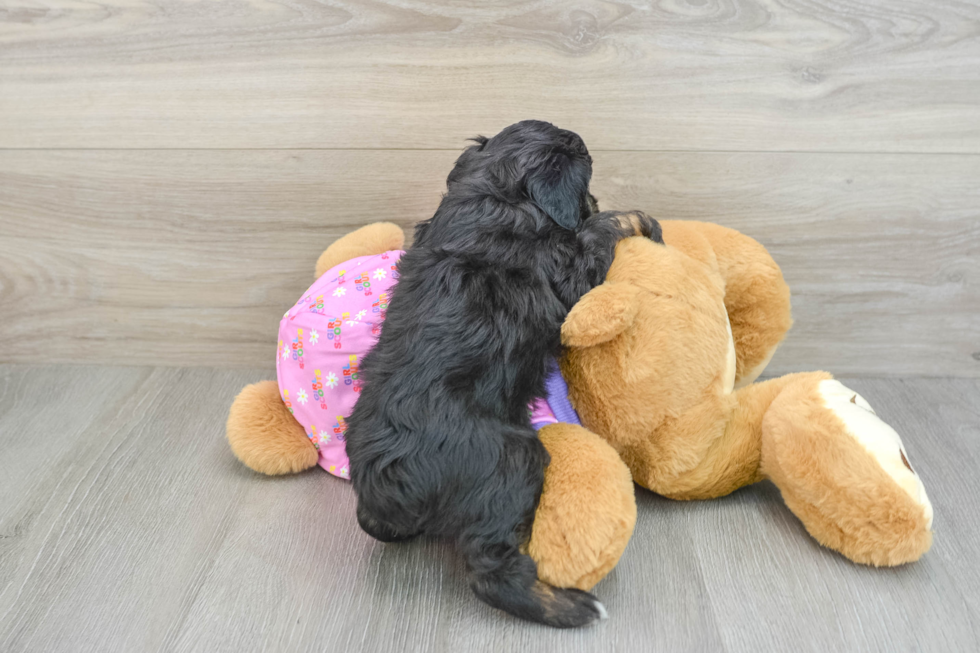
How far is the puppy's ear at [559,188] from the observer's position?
0.81 metres

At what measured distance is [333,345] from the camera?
90 centimetres

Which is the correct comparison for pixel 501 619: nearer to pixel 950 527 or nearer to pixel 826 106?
pixel 950 527

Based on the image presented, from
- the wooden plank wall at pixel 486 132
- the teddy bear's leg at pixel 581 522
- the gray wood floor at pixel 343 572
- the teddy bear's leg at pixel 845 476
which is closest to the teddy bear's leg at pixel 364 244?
the wooden plank wall at pixel 486 132

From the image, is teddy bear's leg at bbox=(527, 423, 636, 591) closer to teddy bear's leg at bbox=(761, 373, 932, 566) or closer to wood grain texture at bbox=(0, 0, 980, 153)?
teddy bear's leg at bbox=(761, 373, 932, 566)

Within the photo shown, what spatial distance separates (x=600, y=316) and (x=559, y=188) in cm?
17

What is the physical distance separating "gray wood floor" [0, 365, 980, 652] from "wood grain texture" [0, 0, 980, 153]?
0.49m

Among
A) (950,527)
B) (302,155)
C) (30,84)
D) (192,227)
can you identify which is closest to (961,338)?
(950,527)

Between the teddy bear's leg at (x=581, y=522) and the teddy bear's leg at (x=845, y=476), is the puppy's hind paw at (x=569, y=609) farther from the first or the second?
the teddy bear's leg at (x=845, y=476)

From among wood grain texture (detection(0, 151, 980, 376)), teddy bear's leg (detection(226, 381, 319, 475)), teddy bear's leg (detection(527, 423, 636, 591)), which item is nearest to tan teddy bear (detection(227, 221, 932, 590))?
teddy bear's leg (detection(527, 423, 636, 591))

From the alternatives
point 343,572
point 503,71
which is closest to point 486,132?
point 503,71

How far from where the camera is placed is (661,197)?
3.66ft

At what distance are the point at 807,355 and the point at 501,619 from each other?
75 cm

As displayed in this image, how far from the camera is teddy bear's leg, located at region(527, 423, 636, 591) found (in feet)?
2.34

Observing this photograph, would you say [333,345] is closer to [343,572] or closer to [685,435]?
[343,572]
